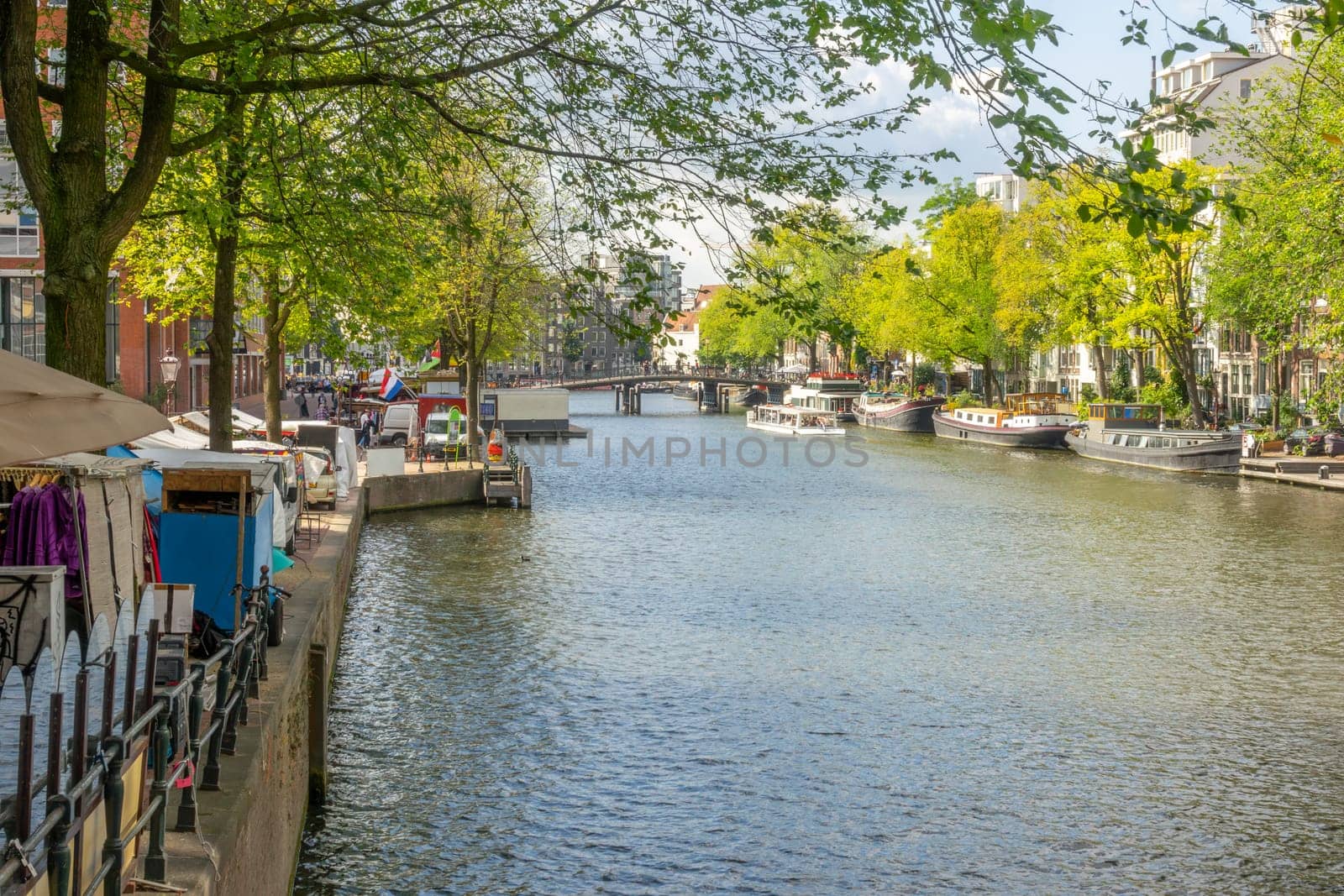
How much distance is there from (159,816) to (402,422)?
5376 centimetres

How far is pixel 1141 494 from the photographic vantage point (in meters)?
49.4

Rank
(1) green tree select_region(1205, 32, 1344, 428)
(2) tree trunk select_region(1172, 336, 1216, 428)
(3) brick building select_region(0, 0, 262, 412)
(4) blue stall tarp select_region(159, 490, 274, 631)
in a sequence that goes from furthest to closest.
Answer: (2) tree trunk select_region(1172, 336, 1216, 428) < (3) brick building select_region(0, 0, 262, 412) < (1) green tree select_region(1205, 32, 1344, 428) < (4) blue stall tarp select_region(159, 490, 274, 631)

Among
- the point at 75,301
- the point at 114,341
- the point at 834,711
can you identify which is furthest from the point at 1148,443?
the point at 75,301

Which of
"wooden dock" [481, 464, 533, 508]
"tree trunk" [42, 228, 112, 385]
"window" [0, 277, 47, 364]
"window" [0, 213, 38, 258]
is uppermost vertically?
"window" [0, 213, 38, 258]

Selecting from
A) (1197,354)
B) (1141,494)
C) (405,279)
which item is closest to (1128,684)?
(405,279)

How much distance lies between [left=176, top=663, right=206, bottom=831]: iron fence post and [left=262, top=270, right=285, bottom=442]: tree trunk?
909 inches

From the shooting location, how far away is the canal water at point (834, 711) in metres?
14.4

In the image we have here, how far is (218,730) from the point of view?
30.2 ft

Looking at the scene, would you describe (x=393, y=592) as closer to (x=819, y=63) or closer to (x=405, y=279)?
(x=405, y=279)

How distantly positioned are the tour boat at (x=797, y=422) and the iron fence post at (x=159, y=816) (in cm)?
7875

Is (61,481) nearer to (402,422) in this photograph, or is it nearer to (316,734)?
(316,734)

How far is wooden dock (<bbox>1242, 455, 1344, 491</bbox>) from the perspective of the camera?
4953cm

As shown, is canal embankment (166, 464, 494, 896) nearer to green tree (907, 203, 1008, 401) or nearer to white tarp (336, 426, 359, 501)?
white tarp (336, 426, 359, 501)

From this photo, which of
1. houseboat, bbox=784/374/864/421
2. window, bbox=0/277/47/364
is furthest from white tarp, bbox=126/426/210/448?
houseboat, bbox=784/374/864/421
